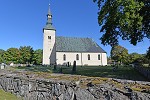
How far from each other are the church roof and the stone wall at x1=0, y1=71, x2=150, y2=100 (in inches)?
2335

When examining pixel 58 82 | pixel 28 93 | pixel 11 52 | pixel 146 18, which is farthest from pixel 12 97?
pixel 11 52

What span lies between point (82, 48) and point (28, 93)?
64.1 m

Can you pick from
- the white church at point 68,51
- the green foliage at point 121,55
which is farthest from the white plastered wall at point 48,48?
the green foliage at point 121,55

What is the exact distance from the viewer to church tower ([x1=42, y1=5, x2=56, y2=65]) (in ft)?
230

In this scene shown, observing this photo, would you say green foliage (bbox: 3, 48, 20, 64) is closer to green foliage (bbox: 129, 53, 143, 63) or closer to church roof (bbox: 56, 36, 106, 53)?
church roof (bbox: 56, 36, 106, 53)

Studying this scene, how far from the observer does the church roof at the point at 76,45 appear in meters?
70.4

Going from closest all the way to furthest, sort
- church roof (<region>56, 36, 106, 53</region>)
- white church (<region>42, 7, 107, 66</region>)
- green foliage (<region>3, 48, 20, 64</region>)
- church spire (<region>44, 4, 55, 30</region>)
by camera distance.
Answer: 1. white church (<region>42, 7, 107, 66</region>)
2. church roof (<region>56, 36, 106, 53</region>)
3. church spire (<region>44, 4, 55, 30</region>)
4. green foliage (<region>3, 48, 20, 64</region>)

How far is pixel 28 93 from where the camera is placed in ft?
27.5

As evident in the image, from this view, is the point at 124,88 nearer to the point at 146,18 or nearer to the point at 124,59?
the point at 146,18

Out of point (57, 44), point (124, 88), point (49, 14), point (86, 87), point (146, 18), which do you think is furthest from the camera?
point (49, 14)

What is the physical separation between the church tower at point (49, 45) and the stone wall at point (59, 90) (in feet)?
197

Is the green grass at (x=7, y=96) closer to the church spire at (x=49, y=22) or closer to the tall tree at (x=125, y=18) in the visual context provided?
the tall tree at (x=125, y=18)

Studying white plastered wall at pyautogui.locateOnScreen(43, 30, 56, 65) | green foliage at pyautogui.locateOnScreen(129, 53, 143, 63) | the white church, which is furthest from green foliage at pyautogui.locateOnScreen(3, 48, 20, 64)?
green foliage at pyautogui.locateOnScreen(129, 53, 143, 63)

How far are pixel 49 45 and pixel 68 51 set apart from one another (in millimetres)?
7094
